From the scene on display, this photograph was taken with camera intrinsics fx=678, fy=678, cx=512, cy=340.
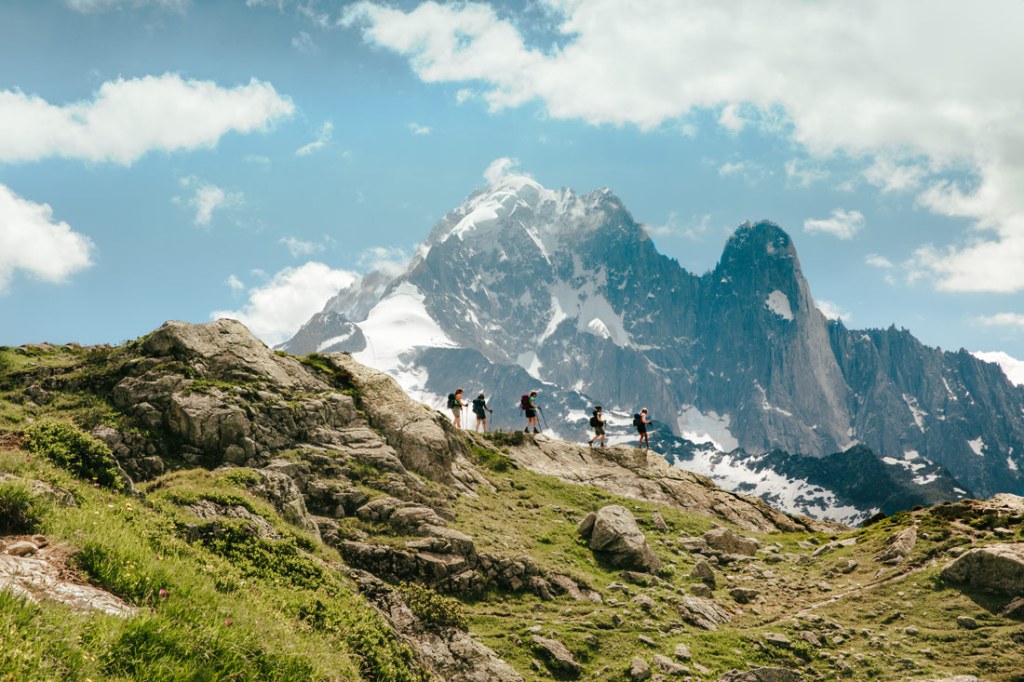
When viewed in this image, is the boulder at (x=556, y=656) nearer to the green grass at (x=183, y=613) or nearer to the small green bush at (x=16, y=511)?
the green grass at (x=183, y=613)

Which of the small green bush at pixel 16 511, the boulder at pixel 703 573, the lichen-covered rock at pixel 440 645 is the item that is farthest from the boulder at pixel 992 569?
the small green bush at pixel 16 511

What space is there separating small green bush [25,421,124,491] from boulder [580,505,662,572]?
2217cm

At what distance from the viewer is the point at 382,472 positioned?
3197 cm

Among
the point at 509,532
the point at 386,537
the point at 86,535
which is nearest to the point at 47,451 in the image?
the point at 86,535

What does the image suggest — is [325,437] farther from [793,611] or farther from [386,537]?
[793,611]

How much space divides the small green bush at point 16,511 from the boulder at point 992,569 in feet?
106

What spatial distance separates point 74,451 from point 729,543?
32.8 m

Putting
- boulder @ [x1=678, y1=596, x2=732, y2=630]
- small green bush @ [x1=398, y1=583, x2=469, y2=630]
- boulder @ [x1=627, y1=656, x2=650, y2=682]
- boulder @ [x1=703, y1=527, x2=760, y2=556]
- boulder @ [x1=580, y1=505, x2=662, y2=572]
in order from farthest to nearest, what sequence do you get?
boulder @ [x1=703, y1=527, x2=760, y2=556]
boulder @ [x1=580, y1=505, x2=662, y2=572]
boulder @ [x1=678, y1=596, x2=732, y2=630]
boulder @ [x1=627, y1=656, x2=650, y2=682]
small green bush @ [x1=398, y1=583, x2=469, y2=630]

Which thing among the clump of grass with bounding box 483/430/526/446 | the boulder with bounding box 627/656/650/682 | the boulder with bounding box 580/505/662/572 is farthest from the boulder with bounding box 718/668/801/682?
the clump of grass with bounding box 483/430/526/446

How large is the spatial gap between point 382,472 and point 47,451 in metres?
16.8

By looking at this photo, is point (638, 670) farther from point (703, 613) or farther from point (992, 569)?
point (992, 569)

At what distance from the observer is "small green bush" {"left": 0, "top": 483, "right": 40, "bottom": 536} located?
35.7 ft

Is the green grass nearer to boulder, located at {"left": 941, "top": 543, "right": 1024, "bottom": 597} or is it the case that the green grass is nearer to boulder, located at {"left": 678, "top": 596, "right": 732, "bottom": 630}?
boulder, located at {"left": 678, "top": 596, "right": 732, "bottom": 630}

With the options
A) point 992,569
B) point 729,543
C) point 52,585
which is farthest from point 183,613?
point 729,543
